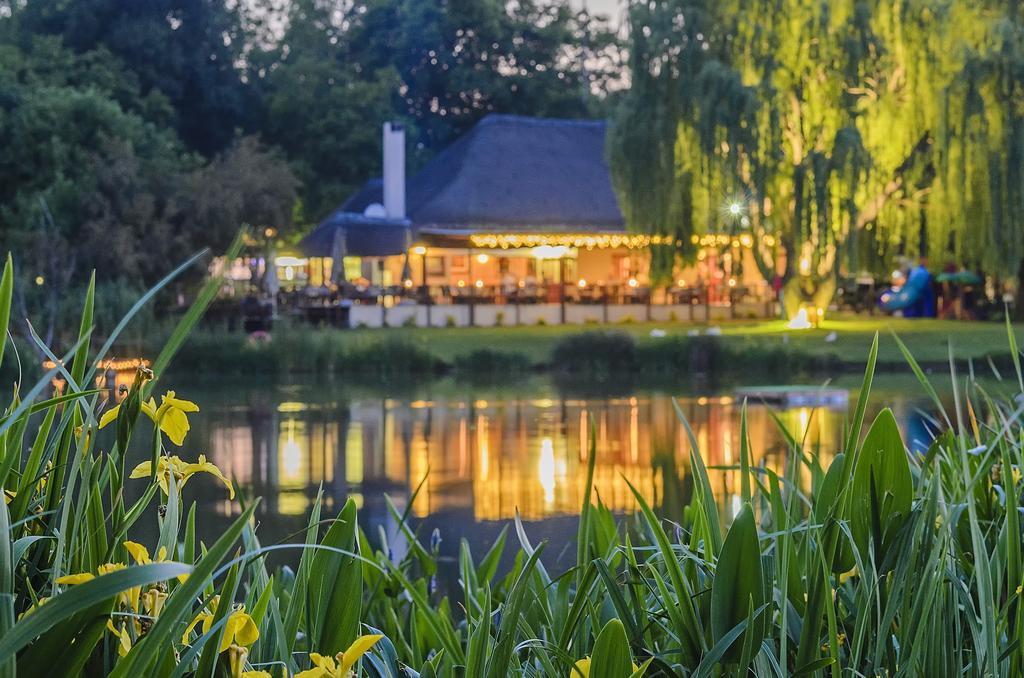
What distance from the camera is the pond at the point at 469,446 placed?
28.8 feet

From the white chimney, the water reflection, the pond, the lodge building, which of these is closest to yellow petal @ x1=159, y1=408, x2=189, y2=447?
the pond

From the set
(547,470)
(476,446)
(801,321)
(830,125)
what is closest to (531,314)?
(801,321)

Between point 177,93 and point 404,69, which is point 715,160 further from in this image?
point 404,69

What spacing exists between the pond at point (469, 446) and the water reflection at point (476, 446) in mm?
19

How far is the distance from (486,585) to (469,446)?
10.7 metres

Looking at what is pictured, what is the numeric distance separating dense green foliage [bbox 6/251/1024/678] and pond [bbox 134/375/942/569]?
390cm

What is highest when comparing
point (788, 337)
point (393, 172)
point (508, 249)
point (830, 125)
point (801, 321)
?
point (830, 125)

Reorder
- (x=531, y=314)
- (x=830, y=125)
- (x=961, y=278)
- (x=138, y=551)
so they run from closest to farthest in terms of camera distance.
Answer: (x=138, y=551) → (x=830, y=125) → (x=531, y=314) → (x=961, y=278)

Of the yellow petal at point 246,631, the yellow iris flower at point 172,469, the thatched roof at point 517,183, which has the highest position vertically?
the thatched roof at point 517,183

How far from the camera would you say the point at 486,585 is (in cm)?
174

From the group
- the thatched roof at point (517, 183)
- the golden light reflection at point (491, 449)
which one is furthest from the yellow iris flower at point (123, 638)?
the thatched roof at point (517, 183)

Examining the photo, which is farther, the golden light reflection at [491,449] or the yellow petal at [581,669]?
the golden light reflection at [491,449]

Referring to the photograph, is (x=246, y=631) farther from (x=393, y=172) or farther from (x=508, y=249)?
(x=393, y=172)

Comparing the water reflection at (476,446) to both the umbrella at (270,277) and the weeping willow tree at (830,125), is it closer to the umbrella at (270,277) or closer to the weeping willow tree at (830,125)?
the weeping willow tree at (830,125)
